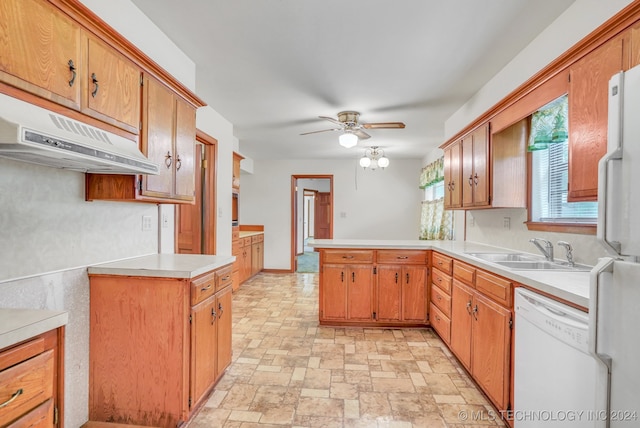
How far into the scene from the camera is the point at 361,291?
3352 mm

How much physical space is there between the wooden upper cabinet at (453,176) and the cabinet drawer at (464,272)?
88cm

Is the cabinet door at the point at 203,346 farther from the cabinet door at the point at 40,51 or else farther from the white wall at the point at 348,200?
the white wall at the point at 348,200

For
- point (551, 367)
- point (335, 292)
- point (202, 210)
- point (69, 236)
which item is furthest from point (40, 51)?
point (335, 292)

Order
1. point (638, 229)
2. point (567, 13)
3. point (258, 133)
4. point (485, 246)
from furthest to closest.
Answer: point (258, 133) < point (485, 246) < point (567, 13) < point (638, 229)

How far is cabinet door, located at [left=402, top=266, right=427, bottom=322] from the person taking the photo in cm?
331

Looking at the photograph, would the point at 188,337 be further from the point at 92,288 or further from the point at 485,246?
the point at 485,246

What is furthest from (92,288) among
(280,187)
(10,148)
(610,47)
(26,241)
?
(280,187)

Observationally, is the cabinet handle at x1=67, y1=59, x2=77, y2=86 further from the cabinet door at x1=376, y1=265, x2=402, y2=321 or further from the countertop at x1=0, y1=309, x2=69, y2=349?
the cabinet door at x1=376, y1=265, x2=402, y2=321

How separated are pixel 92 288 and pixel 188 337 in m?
0.61

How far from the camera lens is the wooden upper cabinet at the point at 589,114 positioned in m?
1.44

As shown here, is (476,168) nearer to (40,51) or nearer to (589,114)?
(589,114)

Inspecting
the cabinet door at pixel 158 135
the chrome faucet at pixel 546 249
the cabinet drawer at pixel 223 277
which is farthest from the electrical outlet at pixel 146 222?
the chrome faucet at pixel 546 249

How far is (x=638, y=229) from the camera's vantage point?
82cm

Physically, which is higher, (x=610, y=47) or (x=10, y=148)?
(x=610, y=47)
